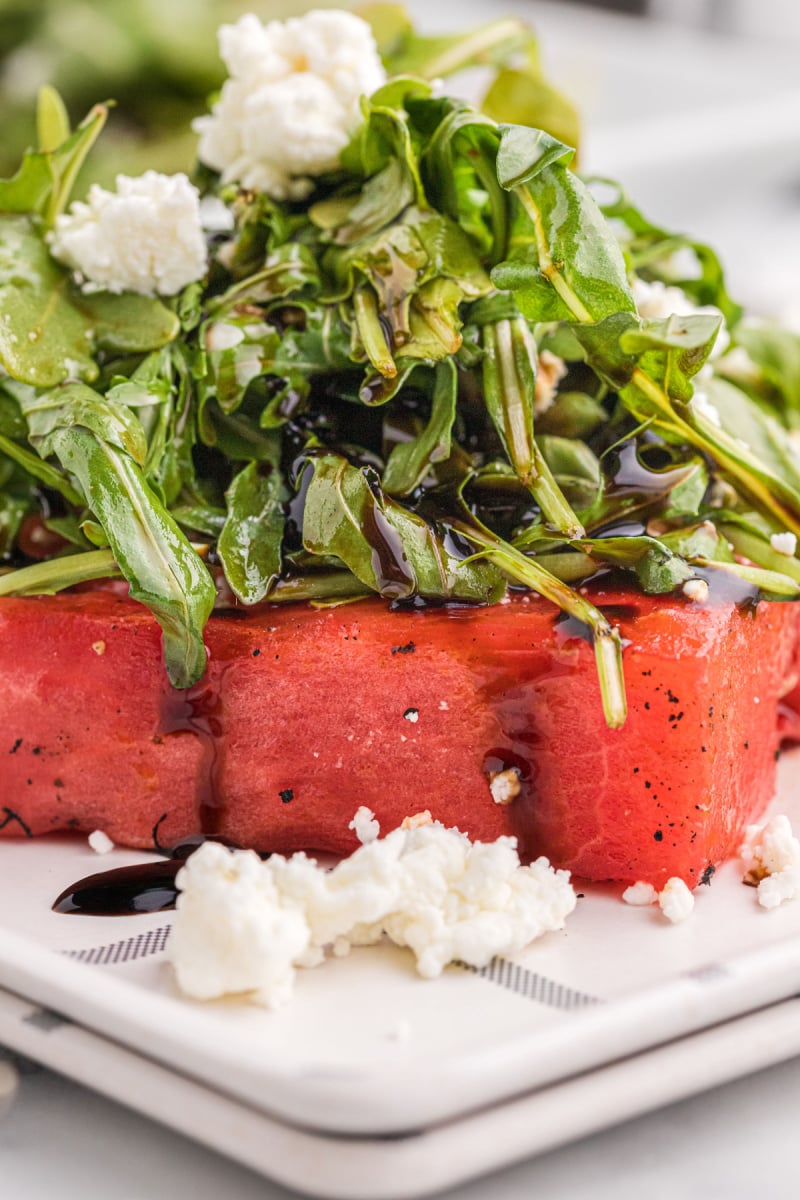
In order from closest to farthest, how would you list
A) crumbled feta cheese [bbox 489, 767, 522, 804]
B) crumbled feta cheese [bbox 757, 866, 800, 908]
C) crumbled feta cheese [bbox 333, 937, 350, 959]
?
crumbled feta cheese [bbox 333, 937, 350, 959], crumbled feta cheese [bbox 757, 866, 800, 908], crumbled feta cheese [bbox 489, 767, 522, 804]

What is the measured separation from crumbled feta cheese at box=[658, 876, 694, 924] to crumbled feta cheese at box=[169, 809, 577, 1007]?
0.12 meters

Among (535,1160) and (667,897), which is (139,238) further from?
(535,1160)

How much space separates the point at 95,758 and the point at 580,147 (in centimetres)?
163

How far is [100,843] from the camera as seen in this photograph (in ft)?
6.20

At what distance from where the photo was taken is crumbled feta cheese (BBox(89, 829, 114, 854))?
6.19 feet

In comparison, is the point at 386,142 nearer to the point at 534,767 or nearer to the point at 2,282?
the point at 2,282

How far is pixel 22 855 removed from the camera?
1.89 metres

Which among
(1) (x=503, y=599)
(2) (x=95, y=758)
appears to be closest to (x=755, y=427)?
A: (1) (x=503, y=599)

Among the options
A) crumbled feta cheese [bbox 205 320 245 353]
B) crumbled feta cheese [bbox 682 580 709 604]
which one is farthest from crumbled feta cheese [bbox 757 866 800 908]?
crumbled feta cheese [bbox 205 320 245 353]

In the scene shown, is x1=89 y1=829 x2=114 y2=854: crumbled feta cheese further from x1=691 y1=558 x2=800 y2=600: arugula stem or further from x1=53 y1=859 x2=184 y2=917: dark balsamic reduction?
x1=691 y1=558 x2=800 y2=600: arugula stem

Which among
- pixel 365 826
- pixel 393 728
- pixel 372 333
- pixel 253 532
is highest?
pixel 372 333

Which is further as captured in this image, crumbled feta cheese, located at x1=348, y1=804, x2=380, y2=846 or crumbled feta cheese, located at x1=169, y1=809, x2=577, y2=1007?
crumbled feta cheese, located at x1=348, y1=804, x2=380, y2=846


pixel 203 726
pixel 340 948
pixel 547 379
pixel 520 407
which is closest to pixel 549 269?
pixel 520 407

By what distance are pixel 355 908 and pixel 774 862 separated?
0.56 metres
